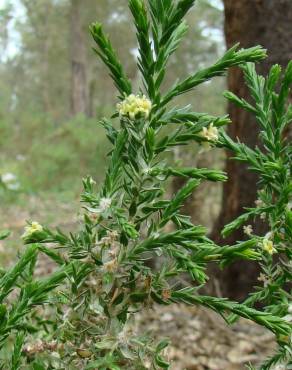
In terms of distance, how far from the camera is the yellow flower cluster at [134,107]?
0.94 metres

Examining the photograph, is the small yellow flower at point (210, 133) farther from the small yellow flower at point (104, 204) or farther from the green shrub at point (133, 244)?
the small yellow flower at point (104, 204)

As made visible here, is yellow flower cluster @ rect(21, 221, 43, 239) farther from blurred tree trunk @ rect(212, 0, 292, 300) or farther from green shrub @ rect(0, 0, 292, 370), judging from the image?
blurred tree trunk @ rect(212, 0, 292, 300)

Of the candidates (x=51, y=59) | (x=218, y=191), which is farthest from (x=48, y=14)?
(x=218, y=191)

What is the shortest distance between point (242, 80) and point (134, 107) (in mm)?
2595

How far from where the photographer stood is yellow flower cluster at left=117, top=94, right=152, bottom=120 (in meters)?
0.94

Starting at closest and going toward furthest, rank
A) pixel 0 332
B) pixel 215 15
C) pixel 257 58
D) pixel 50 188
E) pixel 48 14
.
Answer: pixel 0 332 < pixel 257 58 < pixel 50 188 < pixel 215 15 < pixel 48 14

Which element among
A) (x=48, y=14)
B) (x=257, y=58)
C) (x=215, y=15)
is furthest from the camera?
(x=48, y=14)

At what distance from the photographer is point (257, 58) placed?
1.06 m

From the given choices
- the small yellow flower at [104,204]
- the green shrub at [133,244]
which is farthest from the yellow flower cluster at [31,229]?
the small yellow flower at [104,204]

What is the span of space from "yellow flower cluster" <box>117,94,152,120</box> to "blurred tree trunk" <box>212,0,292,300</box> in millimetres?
2228

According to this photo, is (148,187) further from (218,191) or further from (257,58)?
(218,191)

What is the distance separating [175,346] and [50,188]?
25.0ft

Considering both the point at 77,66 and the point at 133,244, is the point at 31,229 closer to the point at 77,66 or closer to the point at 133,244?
the point at 133,244

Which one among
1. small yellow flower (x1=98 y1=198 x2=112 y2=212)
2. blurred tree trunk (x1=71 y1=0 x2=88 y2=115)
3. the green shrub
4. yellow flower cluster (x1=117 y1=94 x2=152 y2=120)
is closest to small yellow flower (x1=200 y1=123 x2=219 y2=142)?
the green shrub
